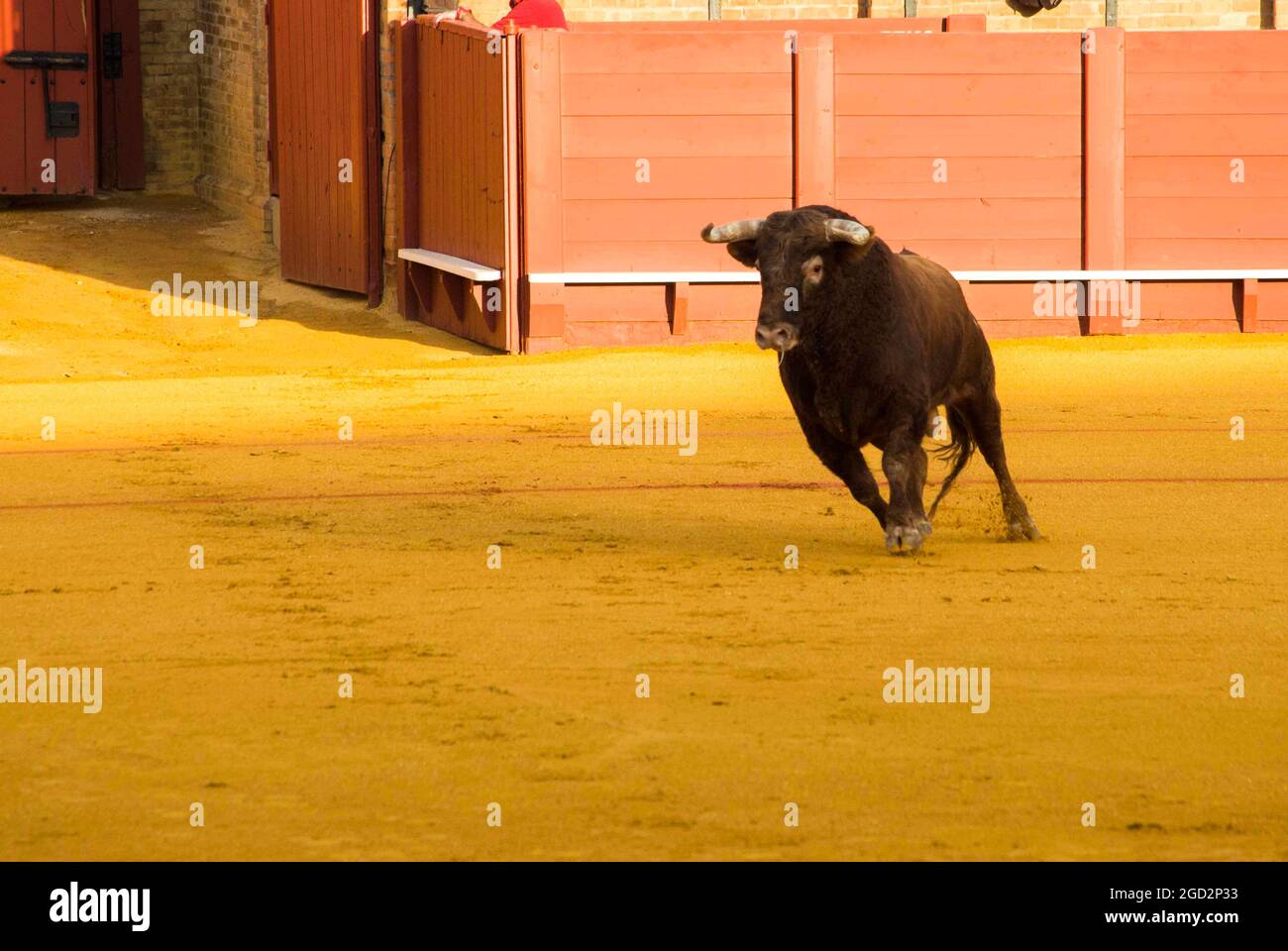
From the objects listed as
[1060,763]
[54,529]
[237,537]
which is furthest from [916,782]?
[54,529]

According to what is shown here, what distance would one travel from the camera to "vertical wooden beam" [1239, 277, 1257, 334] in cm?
1476

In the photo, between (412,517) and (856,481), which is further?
(412,517)

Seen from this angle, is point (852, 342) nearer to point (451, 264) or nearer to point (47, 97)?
point (451, 264)

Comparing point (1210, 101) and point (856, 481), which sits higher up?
point (1210, 101)

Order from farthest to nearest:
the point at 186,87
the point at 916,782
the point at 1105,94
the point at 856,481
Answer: the point at 186,87
the point at 1105,94
the point at 856,481
the point at 916,782

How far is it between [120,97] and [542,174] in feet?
23.7

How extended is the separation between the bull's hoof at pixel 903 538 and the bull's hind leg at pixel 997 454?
1.85 ft

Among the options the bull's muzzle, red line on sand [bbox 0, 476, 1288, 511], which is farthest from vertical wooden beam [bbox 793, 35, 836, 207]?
the bull's muzzle

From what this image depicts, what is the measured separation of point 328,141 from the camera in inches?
658

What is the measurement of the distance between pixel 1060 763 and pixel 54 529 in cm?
472

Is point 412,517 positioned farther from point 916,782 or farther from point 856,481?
point 916,782

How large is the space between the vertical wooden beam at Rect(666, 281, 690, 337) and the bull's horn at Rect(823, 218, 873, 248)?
261 inches

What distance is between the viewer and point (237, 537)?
338 inches

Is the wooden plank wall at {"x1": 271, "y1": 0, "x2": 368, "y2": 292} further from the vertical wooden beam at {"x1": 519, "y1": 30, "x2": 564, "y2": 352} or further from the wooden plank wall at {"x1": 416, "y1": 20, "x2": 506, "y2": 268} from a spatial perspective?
the vertical wooden beam at {"x1": 519, "y1": 30, "x2": 564, "y2": 352}
